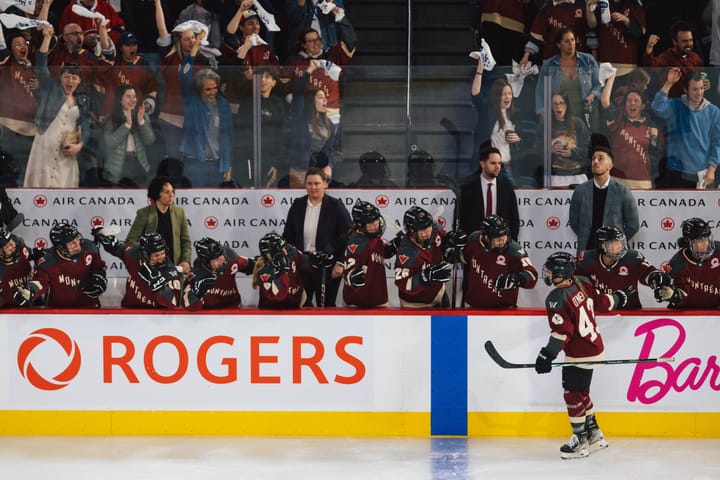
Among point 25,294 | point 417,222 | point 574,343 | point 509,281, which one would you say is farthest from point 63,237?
point 574,343

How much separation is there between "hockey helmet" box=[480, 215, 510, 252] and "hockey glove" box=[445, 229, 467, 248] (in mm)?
173

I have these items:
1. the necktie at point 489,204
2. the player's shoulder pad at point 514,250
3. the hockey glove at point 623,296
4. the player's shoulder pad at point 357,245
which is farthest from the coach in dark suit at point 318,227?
the hockey glove at point 623,296

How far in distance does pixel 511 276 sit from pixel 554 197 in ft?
3.59

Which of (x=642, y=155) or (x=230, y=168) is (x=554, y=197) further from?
(x=230, y=168)

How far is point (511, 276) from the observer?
325 inches

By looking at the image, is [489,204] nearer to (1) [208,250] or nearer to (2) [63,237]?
(1) [208,250]

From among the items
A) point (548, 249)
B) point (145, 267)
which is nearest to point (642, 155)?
point (548, 249)

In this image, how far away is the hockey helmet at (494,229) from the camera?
329 inches

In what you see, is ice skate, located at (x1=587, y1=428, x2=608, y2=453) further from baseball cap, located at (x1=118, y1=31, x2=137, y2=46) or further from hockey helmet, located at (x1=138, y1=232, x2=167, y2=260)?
baseball cap, located at (x1=118, y1=31, x2=137, y2=46)

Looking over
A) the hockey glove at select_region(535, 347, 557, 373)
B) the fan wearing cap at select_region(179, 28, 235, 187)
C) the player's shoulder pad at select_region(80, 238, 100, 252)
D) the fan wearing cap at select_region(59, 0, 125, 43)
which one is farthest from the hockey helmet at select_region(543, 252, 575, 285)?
the fan wearing cap at select_region(59, 0, 125, 43)

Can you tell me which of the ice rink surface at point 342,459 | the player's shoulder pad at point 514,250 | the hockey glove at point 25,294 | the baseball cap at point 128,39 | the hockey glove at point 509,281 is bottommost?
the ice rink surface at point 342,459

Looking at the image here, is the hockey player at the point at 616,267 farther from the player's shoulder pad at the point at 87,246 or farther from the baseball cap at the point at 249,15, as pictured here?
the baseball cap at the point at 249,15

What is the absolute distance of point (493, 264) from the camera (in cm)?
851

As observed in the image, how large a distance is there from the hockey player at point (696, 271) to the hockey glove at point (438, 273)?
148 cm
